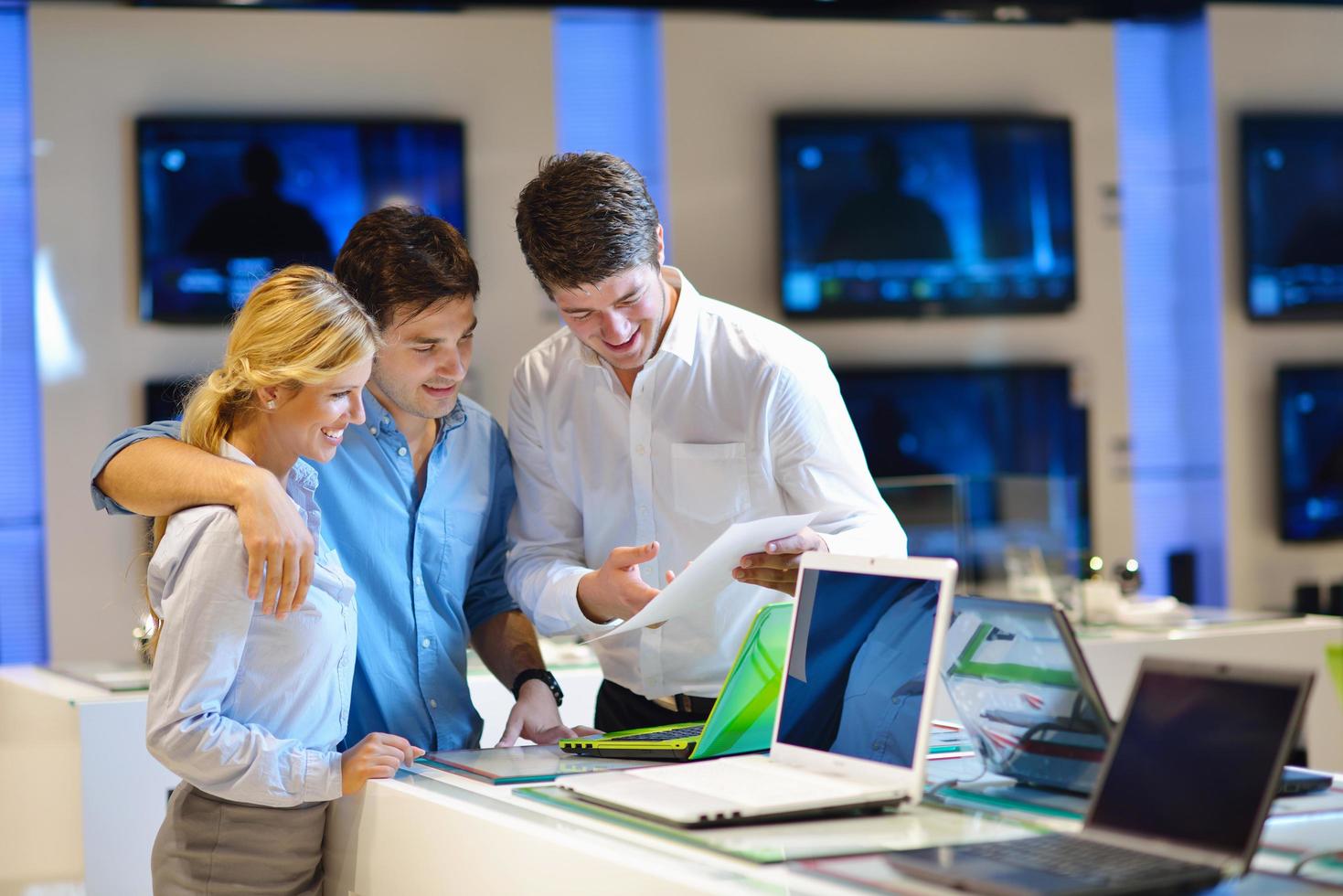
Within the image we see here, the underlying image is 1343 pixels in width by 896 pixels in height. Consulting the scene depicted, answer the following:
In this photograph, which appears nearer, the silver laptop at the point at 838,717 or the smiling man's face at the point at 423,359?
the silver laptop at the point at 838,717

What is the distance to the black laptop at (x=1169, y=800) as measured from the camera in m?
1.16

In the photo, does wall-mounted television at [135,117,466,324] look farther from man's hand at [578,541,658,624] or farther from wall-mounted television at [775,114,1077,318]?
man's hand at [578,541,658,624]

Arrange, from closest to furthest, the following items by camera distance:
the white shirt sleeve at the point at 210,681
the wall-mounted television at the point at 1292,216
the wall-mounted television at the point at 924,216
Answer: the white shirt sleeve at the point at 210,681 → the wall-mounted television at the point at 924,216 → the wall-mounted television at the point at 1292,216

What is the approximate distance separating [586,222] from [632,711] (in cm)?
76

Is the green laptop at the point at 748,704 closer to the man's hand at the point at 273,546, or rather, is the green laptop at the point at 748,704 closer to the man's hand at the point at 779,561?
the man's hand at the point at 779,561

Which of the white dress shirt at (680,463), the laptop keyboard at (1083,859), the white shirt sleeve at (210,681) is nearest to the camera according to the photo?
the laptop keyboard at (1083,859)

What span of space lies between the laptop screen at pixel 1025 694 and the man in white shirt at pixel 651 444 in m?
0.50

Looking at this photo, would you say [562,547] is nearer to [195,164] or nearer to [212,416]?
[212,416]

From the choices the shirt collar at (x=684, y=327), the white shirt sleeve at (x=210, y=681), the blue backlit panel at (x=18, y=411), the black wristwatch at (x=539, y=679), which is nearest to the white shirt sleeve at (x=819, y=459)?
the shirt collar at (x=684, y=327)

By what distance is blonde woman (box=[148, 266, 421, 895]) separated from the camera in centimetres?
171

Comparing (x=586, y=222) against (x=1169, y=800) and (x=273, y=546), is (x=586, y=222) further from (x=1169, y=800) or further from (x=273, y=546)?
(x=1169, y=800)

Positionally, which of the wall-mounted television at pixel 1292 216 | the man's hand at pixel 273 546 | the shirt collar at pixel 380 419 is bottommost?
the man's hand at pixel 273 546

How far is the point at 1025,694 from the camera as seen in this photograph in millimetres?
1525

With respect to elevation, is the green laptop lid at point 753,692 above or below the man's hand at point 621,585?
below
